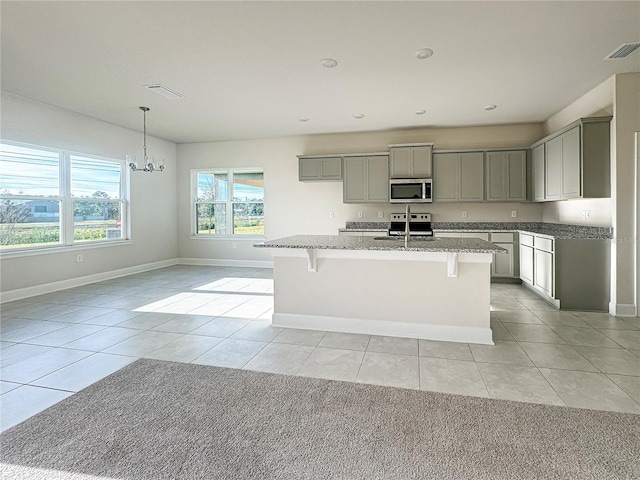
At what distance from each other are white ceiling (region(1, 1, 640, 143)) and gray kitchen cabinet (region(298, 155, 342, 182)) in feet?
3.96

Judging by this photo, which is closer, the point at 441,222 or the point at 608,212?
the point at 608,212

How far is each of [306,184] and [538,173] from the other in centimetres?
395

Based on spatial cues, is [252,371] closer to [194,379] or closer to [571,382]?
[194,379]

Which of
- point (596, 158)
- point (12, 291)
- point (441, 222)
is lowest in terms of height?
point (12, 291)

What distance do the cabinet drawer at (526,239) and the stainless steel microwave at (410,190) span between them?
4.84ft

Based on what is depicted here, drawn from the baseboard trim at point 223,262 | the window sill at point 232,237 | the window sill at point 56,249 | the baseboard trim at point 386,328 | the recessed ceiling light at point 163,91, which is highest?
the recessed ceiling light at point 163,91

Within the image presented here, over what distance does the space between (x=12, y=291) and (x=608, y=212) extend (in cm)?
741

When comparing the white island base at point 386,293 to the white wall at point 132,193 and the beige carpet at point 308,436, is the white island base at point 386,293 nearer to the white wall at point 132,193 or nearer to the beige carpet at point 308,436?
the beige carpet at point 308,436

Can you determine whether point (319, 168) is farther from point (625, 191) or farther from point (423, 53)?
point (625, 191)

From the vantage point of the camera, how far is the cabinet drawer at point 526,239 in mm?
4836

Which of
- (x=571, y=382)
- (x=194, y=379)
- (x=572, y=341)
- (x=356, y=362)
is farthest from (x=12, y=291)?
(x=572, y=341)

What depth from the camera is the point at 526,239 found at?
5.01 m

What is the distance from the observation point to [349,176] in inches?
248

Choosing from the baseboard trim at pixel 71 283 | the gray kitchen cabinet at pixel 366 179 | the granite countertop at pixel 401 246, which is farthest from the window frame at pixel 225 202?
the granite countertop at pixel 401 246
